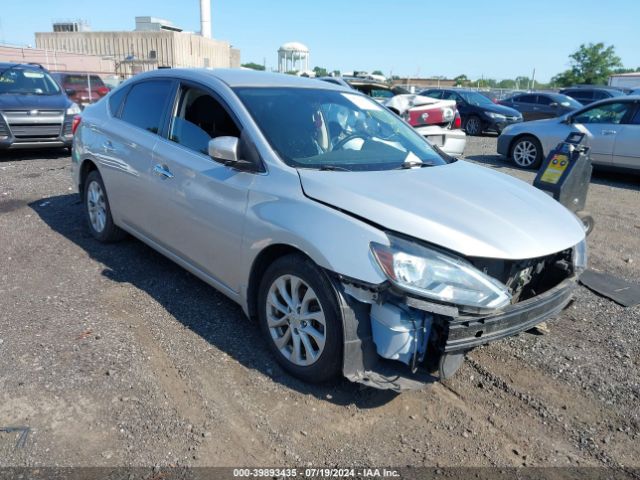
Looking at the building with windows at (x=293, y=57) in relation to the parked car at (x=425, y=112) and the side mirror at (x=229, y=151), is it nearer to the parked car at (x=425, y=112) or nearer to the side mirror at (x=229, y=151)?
the parked car at (x=425, y=112)

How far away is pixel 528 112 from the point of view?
19.3 m

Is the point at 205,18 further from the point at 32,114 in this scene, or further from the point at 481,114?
the point at 32,114

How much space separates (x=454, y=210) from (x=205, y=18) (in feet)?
233

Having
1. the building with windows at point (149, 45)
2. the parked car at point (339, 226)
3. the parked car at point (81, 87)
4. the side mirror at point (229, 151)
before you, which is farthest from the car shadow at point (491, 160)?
the building with windows at point (149, 45)

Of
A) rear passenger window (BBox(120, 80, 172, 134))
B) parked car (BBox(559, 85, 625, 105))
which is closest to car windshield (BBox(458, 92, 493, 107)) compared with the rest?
parked car (BBox(559, 85, 625, 105))

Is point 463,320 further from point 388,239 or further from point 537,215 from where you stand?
point 537,215

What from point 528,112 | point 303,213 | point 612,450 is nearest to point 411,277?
point 303,213

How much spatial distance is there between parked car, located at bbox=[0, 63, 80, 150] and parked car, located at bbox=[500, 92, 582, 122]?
50.1 feet

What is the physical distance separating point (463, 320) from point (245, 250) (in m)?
1.39

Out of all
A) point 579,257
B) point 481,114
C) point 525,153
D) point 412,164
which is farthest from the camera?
point 481,114

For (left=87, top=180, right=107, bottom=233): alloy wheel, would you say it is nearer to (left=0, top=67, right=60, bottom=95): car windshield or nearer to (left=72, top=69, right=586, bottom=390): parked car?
(left=72, top=69, right=586, bottom=390): parked car

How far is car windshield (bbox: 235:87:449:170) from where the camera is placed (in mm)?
3344

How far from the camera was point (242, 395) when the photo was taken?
296 centimetres

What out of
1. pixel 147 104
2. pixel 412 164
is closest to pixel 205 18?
pixel 147 104
